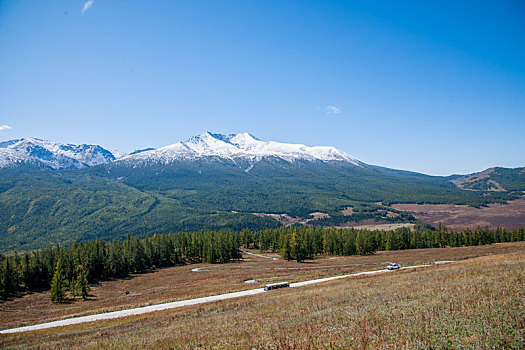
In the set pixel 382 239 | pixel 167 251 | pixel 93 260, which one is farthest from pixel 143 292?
pixel 382 239

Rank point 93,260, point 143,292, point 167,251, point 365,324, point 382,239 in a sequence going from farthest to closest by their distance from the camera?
1. point 382,239
2. point 167,251
3. point 93,260
4. point 143,292
5. point 365,324

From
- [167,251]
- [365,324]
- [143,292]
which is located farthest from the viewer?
[167,251]

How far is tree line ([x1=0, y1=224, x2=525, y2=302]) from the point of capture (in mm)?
71125

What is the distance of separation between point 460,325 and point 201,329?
15288mm

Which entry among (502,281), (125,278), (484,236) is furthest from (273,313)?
(484,236)

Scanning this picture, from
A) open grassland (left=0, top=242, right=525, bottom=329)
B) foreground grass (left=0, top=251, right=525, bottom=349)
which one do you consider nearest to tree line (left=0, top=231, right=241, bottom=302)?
open grassland (left=0, top=242, right=525, bottom=329)

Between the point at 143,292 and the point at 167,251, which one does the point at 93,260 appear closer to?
the point at 167,251

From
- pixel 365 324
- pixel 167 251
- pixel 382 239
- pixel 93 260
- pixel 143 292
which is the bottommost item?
pixel 167 251

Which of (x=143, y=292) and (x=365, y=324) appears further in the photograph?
(x=143, y=292)

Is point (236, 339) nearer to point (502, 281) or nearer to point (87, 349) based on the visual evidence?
point (87, 349)

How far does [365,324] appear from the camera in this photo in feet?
45.2

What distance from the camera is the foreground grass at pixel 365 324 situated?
1085 centimetres

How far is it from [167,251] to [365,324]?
101280 mm

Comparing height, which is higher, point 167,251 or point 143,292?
point 143,292
